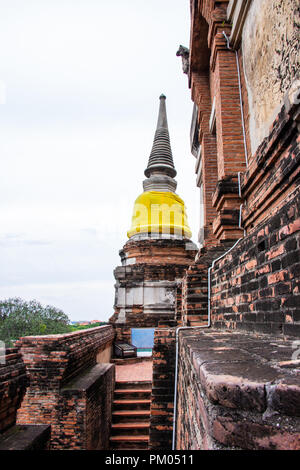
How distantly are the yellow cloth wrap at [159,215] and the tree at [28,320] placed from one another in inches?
196

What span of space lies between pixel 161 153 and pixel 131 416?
13.8 m

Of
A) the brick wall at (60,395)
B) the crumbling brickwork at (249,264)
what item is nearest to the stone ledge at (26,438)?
the brick wall at (60,395)

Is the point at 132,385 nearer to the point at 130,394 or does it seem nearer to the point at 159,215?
the point at 130,394

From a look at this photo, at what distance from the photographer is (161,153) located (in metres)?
17.7

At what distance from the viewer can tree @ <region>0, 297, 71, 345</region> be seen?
12.4 meters

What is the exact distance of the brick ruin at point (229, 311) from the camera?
2.96 feet

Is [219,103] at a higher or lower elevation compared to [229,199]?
higher

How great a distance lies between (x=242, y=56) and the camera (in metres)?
4.25

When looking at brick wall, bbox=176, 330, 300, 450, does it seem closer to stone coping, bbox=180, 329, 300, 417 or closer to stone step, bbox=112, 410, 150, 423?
stone coping, bbox=180, 329, 300, 417

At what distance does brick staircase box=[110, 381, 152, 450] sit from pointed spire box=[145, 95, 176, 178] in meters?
12.0

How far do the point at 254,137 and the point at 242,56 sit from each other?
1.31 m

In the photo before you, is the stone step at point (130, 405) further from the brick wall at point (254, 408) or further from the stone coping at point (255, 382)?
the brick wall at point (254, 408)
